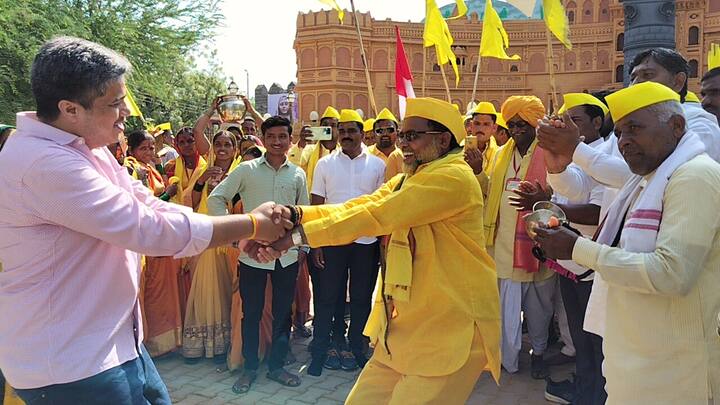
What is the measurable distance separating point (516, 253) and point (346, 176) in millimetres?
1828

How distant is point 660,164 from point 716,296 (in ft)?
1.90

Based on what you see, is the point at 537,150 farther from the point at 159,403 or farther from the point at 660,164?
the point at 159,403

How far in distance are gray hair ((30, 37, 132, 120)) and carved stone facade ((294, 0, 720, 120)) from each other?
35651mm

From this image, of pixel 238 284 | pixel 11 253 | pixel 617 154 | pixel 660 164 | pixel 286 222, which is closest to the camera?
pixel 11 253

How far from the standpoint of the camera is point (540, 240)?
2.74 metres

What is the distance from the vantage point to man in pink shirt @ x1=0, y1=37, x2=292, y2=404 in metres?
2.04

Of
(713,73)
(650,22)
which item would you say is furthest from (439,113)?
(650,22)

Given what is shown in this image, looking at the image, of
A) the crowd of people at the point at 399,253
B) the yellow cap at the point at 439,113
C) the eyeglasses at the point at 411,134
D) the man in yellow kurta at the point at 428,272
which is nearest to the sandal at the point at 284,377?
the crowd of people at the point at 399,253

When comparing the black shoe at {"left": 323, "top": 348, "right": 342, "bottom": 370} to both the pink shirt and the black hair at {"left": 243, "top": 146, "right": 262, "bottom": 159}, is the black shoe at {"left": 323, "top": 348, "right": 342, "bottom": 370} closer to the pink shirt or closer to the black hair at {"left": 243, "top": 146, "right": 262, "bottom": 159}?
the black hair at {"left": 243, "top": 146, "right": 262, "bottom": 159}

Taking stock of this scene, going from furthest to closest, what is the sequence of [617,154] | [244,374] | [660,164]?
[244,374] → [617,154] → [660,164]

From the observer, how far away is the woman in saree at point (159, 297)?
5.92 m

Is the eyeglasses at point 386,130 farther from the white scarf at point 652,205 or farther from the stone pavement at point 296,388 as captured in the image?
the white scarf at point 652,205

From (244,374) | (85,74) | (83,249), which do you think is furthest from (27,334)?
(244,374)

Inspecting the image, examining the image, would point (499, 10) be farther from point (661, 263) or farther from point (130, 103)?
point (661, 263)
